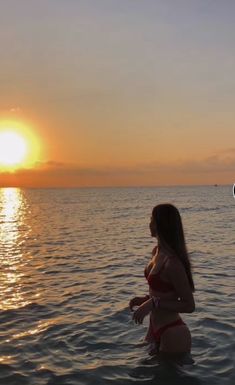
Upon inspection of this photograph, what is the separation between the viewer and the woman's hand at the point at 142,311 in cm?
625

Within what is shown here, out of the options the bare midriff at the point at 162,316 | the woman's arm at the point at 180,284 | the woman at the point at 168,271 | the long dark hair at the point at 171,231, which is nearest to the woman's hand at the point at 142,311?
the woman at the point at 168,271

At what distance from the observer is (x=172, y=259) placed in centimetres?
615

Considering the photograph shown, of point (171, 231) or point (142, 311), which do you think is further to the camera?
point (142, 311)

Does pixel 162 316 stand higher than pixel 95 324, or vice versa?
pixel 162 316

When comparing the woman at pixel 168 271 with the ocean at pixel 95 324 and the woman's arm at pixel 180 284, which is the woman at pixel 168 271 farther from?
the ocean at pixel 95 324

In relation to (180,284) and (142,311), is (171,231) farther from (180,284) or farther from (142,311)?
(142,311)

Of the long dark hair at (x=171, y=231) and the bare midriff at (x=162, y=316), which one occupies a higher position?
the long dark hair at (x=171, y=231)

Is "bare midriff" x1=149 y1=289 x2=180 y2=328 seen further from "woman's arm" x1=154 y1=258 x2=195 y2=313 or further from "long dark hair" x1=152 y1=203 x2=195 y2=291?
"long dark hair" x1=152 y1=203 x2=195 y2=291

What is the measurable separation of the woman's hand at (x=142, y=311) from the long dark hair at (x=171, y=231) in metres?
0.68

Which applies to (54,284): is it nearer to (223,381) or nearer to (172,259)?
(223,381)

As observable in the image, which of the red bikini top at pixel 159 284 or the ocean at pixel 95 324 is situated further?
the ocean at pixel 95 324

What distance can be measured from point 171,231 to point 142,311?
1.23 meters

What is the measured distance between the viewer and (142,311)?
248 inches

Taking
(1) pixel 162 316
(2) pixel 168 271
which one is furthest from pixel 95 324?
(2) pixel 168 271
